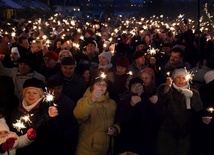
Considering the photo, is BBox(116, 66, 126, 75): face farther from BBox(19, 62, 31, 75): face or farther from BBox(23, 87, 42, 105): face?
BBox(23, 87, 42, 105): face

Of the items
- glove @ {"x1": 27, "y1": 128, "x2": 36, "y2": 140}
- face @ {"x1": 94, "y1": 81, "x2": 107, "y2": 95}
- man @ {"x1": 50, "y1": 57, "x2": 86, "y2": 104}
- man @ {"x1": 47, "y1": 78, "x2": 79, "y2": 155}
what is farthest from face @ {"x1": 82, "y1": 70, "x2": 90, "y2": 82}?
glove @ {"x1": 27, "y1": 128, "x2": 36, "y2": 140}

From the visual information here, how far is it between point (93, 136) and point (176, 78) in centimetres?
139

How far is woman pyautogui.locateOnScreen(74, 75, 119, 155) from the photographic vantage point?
5.10 meters

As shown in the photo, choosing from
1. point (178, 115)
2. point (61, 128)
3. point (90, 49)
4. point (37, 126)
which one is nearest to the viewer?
point (37, 126)

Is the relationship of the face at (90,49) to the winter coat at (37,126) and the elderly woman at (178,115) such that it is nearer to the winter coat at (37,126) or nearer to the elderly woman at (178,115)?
the elderly woman at (178,115)

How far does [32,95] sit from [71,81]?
1499mm

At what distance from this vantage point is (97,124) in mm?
5164

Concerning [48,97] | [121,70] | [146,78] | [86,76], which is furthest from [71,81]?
[48,97]

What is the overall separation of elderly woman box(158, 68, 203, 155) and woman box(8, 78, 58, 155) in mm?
1498

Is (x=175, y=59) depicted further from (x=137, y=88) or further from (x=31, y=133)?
(x=31, y=133)

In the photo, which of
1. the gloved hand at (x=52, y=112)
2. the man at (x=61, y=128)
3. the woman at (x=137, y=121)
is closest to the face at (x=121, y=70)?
the woman at (x=137, y=121)

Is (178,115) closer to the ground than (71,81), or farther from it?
closer to the ground

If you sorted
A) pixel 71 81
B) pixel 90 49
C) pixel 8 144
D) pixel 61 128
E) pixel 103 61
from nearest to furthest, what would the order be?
pixel 8 144 < pixel 61 128 < pixel 71 81 < pixel 103 61 < pixel 90 49

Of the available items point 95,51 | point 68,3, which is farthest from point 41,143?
point 68,3
